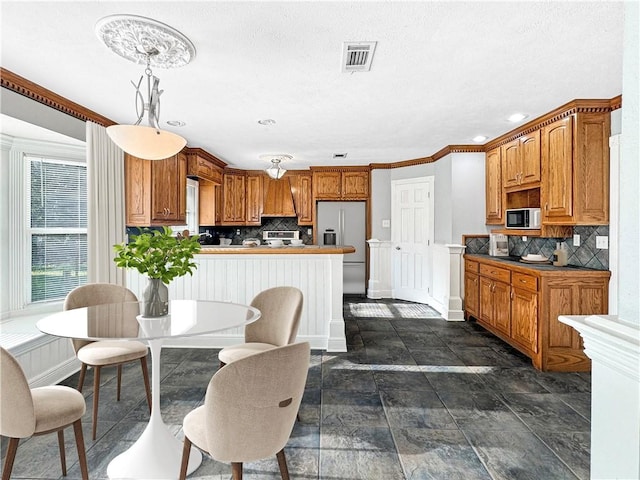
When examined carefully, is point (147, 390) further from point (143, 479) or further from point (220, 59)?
point (220, 59)

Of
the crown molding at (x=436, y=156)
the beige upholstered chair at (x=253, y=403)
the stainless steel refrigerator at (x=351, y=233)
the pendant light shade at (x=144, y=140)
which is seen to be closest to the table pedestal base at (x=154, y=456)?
the beige upholstered chair at (x=253, y=403)

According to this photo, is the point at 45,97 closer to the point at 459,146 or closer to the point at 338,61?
the point at 338,61

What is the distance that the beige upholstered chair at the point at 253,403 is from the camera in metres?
1.34

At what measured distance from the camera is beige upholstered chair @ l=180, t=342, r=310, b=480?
134 cm

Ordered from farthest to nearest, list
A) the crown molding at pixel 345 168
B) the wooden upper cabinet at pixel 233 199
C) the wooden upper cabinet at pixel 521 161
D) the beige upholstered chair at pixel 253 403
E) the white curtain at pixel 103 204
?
the wooden upper cabinet at pixel 233 199 → the crown molding at pixel 345 168 → the wooden upper cabinet at pixel 521 161 → the white curtain at pixel 103 204 → the beige upholstered chair at pixel 253 403

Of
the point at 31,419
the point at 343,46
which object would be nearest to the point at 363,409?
the point at 31,419

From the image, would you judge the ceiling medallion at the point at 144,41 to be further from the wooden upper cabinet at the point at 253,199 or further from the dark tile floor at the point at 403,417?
the wooden upper cabinet at the point at 253,199

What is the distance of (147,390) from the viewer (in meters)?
2.60

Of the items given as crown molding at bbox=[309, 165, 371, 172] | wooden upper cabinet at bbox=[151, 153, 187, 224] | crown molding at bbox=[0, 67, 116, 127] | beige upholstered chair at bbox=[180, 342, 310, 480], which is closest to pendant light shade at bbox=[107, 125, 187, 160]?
crown molding at bbox=[0, 67, 116, 127]

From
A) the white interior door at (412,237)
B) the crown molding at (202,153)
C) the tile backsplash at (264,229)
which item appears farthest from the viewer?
the tile backsplash at (264,229)

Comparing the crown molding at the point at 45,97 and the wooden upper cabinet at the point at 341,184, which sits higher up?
the crown molding at the point at 45,97

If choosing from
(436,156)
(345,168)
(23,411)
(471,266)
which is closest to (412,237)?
(436,156)

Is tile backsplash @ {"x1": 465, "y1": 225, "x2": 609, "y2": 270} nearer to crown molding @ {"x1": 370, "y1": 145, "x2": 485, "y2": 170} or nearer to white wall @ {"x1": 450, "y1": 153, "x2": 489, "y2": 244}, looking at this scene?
white wall @ {"x1": 450, "y1": 153, "x2": 489, "y2": 244}

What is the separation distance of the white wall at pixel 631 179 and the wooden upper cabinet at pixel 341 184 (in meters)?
5.94
